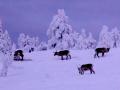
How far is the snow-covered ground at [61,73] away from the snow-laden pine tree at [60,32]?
2349 centimetres

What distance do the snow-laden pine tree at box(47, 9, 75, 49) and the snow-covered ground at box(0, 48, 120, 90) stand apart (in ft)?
77.1

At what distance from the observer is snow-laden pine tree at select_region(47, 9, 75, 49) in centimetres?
7488

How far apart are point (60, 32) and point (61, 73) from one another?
1478 inches

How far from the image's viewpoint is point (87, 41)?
100938 millimetres

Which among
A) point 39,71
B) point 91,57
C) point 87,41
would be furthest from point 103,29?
point 39,71

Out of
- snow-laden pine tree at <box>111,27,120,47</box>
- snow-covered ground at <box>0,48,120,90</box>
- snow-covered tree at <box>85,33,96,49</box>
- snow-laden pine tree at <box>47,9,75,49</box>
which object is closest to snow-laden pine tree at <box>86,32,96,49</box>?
snow-covered tree at <box>85,33,96,49</box>

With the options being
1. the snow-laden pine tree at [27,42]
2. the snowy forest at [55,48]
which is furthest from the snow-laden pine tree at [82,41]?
the snow-laden pine tree at [27,42]

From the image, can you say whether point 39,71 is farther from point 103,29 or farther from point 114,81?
point 103,29

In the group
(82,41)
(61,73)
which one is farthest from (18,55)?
(82,41)

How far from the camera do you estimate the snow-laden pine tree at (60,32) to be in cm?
7488

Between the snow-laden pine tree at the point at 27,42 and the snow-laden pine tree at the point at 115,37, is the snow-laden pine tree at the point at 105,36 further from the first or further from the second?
the snow-laden pine tree at the point at 27,42

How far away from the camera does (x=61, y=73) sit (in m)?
37.8

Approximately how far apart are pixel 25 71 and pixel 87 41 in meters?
61.7

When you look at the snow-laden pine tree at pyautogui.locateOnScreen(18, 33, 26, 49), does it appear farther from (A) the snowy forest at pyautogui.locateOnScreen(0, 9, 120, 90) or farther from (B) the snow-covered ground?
(B) the snow-covered ground
